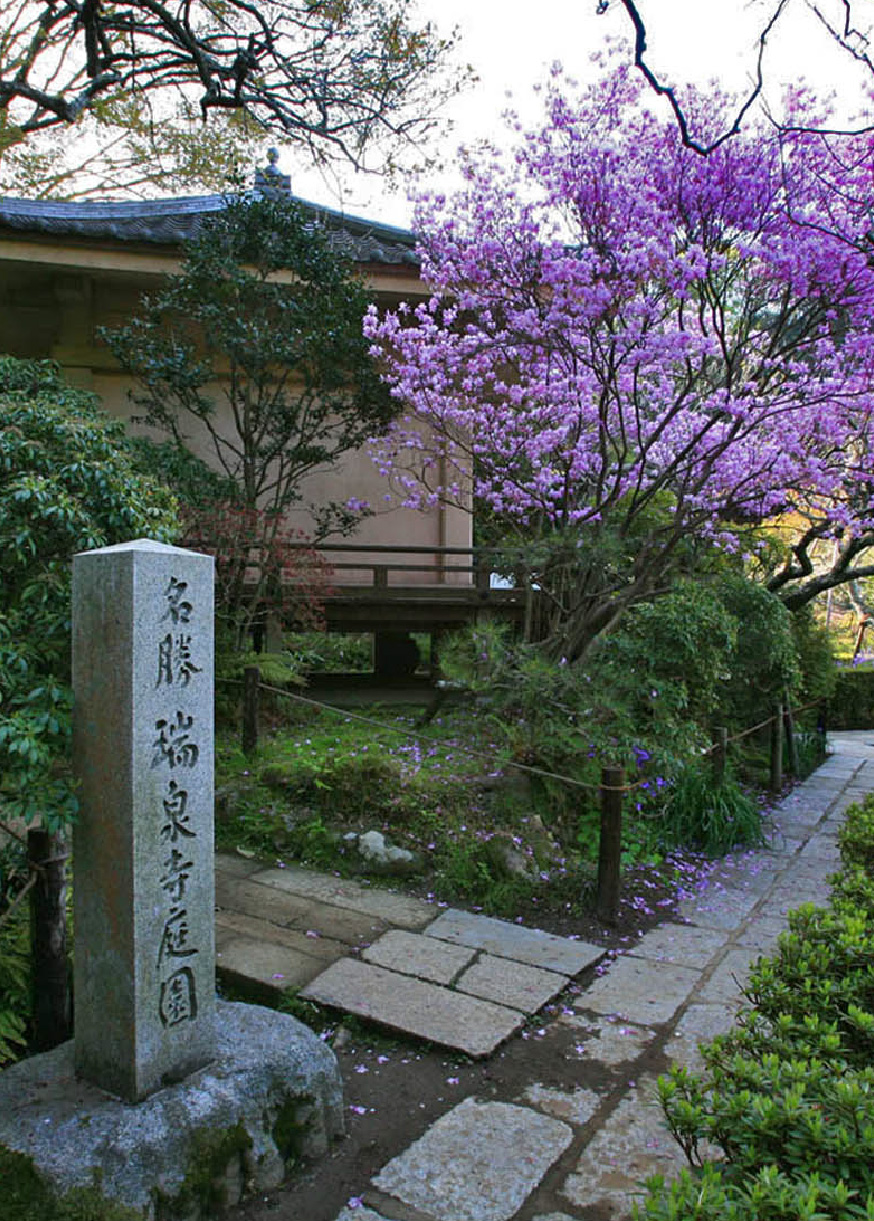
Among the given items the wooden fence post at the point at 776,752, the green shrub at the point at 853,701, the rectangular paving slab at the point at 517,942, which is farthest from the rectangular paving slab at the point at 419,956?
the green shrub at the point at 853,701

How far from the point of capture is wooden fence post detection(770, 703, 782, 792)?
28.9 ft

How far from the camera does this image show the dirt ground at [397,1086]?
2.67m

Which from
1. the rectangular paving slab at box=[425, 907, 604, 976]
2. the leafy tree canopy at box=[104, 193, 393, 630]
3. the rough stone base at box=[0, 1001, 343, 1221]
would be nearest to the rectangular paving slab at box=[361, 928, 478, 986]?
the rectangular paving slab at box=[425, 907, 604, 976]

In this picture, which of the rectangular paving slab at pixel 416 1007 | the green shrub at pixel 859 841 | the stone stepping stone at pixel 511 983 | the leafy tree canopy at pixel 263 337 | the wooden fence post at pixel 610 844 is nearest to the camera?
the rectangular paving slab at pixel 416 1007

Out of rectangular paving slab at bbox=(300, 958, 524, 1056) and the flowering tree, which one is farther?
the flowering tree

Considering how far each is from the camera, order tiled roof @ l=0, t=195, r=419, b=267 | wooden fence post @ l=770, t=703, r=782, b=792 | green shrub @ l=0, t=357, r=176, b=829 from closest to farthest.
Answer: green shrub @ l=0, t=357, r=176, b=829, wooden fence post @ l=770, t=703, r=782, b=792, tiled roof @ l=0, t=195, r=419, b=267

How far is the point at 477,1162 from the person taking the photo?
9.27 ft

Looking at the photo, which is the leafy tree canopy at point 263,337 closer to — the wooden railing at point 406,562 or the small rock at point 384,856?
the wooden railing at point 406,562

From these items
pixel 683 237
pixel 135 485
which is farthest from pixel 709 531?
pixel 135 485

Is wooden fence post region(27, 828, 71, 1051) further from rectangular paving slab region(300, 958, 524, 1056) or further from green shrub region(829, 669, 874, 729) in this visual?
green shrub region(829, 669, 874, 729)

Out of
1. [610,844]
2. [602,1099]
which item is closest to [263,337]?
[610,844]

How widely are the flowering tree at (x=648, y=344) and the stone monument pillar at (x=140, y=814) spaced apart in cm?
495

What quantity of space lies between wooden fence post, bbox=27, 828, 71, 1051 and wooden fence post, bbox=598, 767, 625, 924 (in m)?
2.98

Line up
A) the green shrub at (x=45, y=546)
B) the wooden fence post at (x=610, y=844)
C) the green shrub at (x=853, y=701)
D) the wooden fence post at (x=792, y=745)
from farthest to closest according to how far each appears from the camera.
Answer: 1. the green shrub at (x=853, y=701)
2. the wooden fence post at (x=792, y=745)
3. the wooden fence post at (x=610, y=844)
4. the green shrub at (x=45, y=546)
